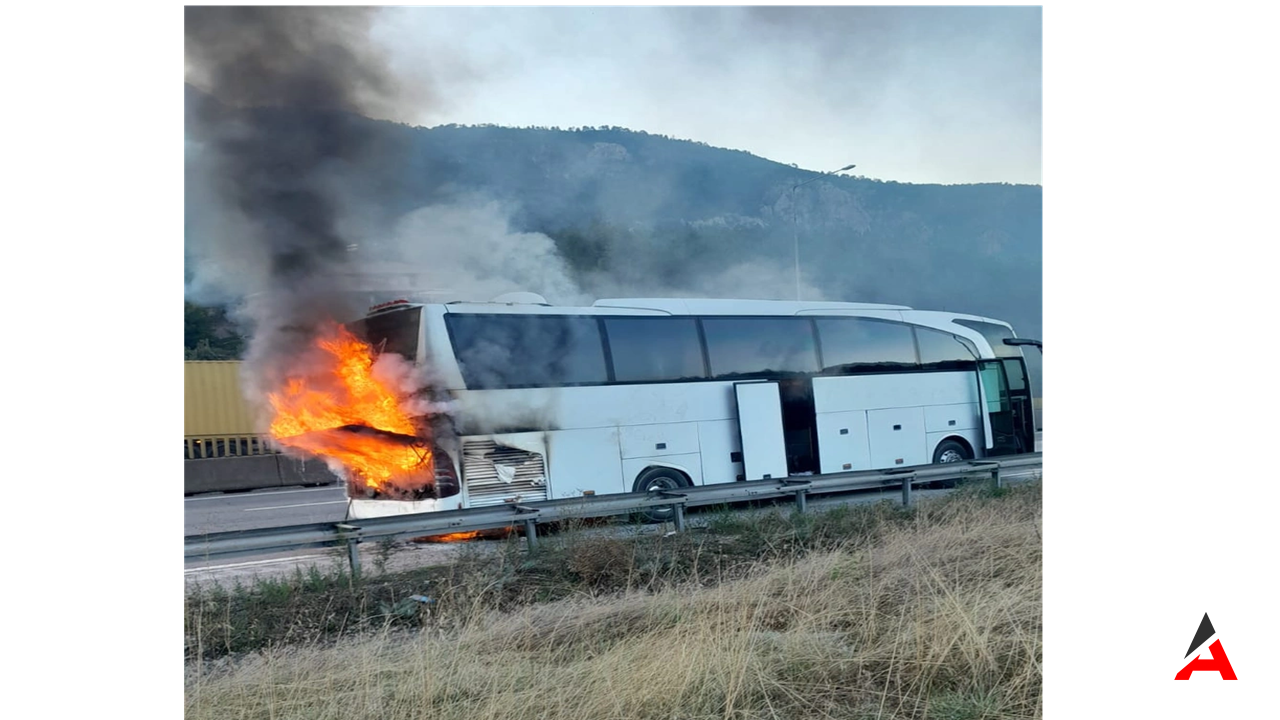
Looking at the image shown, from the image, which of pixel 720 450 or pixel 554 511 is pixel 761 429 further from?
pixel 554 511

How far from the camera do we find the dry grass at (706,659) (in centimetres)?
371

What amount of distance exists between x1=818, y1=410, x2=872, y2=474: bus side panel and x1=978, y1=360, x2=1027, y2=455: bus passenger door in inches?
62.2

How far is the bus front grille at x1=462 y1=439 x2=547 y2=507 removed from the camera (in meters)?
6.14

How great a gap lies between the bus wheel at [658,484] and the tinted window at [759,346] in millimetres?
967

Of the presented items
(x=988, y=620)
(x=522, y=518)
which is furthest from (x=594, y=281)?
(x=988, y=620)

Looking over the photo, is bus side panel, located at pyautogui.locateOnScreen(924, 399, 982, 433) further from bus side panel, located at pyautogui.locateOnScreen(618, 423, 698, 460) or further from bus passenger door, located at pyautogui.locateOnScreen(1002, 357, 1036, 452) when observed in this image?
bus side panel, located at pyautogui.locateOnScreen(618, 423, 698, 460)

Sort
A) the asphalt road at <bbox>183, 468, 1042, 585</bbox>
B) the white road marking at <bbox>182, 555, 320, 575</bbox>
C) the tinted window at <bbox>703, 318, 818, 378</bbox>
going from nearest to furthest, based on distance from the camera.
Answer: the white road marking at <bbox>182, 555, 320, 575</bbox> → the asphalt road at <bbox>183, 468, 1042, 585</bbox> → the tinted window at <bbox>703, 318, 818, 378</bbox>

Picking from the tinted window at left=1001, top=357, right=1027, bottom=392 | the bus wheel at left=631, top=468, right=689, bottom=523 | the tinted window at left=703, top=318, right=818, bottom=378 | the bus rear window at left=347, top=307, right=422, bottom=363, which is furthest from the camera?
the tinted window at left=1001, top=357, right=1027, bottom=392

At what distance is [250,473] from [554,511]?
3.33 meters

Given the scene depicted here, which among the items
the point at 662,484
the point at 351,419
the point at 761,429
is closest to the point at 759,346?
the point at 761,429

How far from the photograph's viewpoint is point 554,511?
20.1ft

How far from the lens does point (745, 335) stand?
724cm

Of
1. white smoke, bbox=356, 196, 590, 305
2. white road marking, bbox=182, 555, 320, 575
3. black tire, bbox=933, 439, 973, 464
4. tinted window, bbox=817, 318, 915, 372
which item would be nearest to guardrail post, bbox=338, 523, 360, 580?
white road marking, bbox=182, 555, 320, 575

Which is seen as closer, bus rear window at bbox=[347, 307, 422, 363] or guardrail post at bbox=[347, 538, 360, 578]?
guardrail post at bbox=[347, 538, 360, 578]
